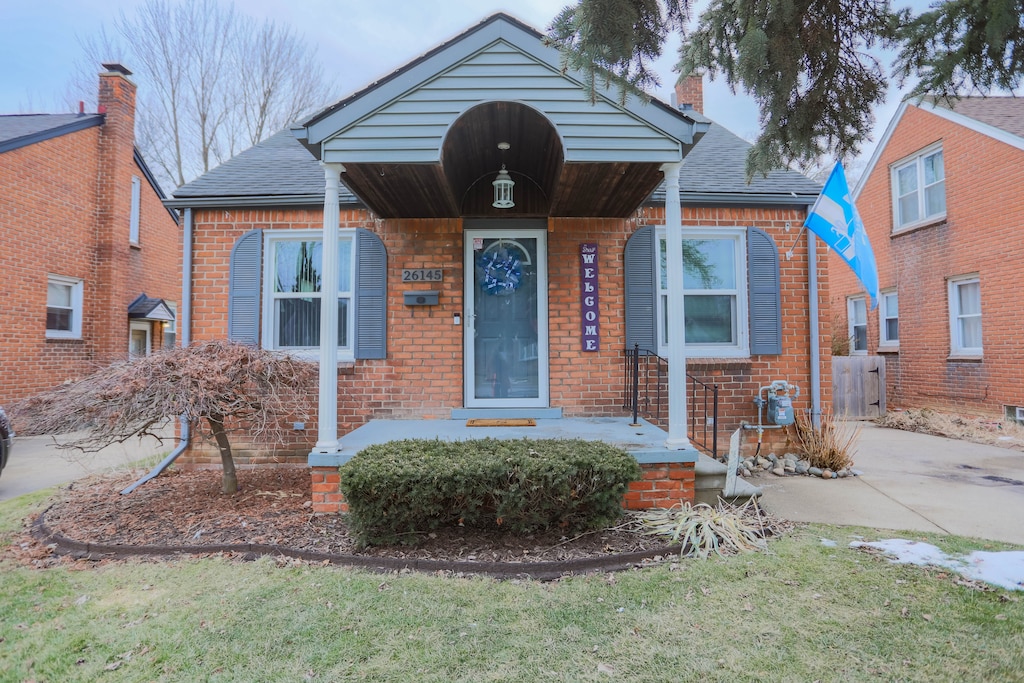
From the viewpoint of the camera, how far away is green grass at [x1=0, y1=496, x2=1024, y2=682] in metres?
2.41

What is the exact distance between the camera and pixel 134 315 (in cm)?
1145

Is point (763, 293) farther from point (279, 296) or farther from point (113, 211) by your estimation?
point (113, 211)

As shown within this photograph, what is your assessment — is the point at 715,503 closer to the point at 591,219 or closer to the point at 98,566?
the point at 591,219

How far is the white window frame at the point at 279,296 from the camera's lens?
625cm

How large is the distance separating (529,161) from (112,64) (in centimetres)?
1118

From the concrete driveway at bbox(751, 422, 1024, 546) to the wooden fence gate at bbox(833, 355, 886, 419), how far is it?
3.70 meters

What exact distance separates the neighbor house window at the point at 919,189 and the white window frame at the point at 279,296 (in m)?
11.1

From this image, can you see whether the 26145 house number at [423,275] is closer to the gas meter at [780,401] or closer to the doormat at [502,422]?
the doormat at [502,422]

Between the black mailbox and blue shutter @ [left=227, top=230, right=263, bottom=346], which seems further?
blue shutter @ [left=227, top=230, right=263, bottom=346]

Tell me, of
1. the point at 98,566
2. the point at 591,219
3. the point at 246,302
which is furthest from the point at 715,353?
the point at 98,566

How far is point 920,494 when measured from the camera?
503cm

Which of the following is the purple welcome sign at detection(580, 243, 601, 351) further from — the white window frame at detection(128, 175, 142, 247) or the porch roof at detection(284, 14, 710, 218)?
the white window frame at detection(128, 175, 142, 247)

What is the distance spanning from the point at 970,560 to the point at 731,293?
362 centimetres

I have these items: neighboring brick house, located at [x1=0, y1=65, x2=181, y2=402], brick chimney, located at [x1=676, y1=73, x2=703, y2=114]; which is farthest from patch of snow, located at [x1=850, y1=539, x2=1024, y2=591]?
neighboring brick house, located at [x1=0, y1=65, x2=181, y2=402]
